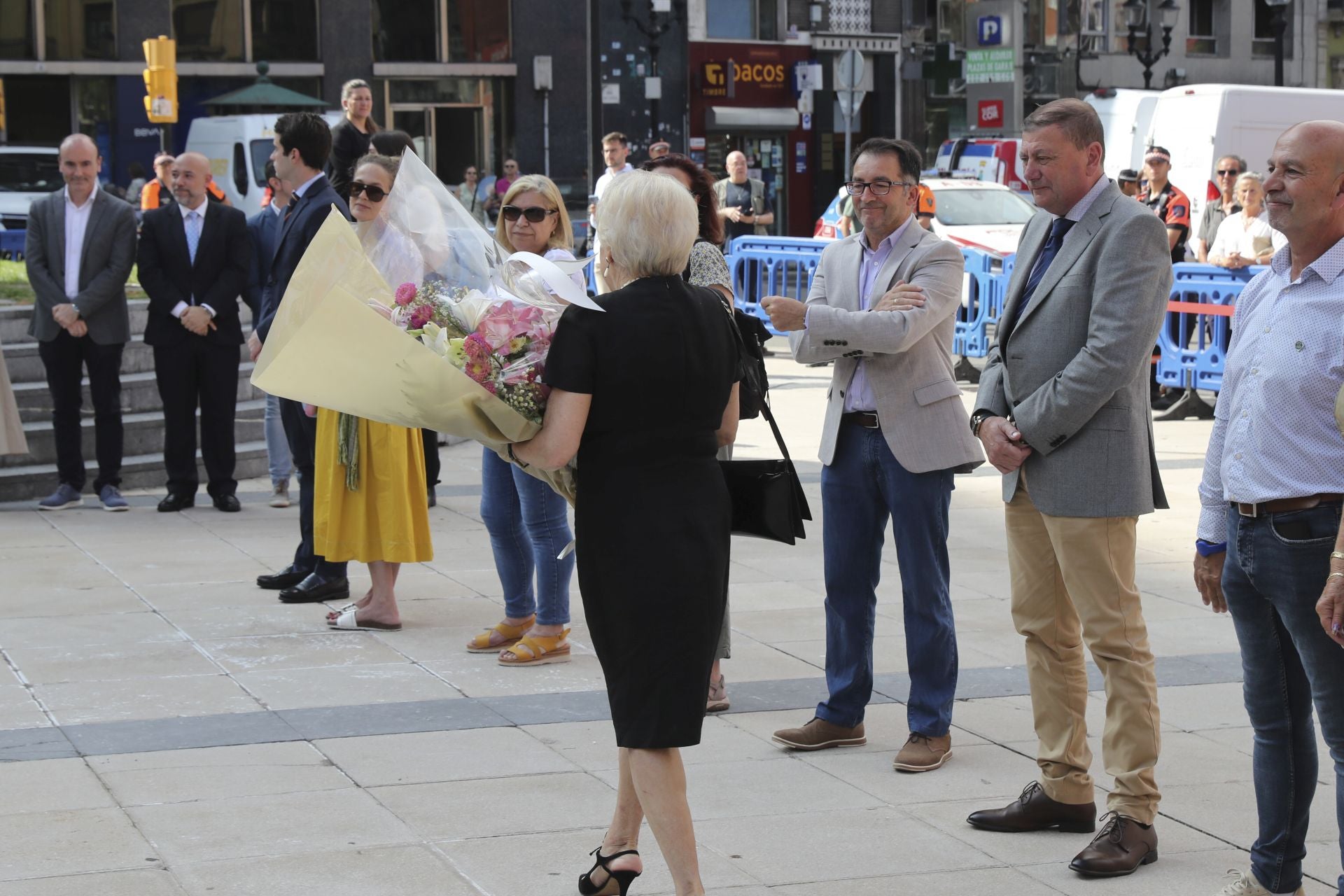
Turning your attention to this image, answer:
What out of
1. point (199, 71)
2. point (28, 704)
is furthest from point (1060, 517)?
point (199, 71)

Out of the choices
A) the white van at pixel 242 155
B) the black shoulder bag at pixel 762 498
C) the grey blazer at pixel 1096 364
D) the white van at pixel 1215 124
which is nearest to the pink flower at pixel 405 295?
the black shoulder bag at pixel 762 498

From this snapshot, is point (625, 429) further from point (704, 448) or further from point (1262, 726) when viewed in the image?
point (1262, 726)

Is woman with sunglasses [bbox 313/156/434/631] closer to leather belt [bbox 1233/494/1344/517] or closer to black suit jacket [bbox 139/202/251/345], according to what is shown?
black suit jacket [bbox 139/202/251/345]

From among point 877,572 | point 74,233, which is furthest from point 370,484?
point 74,233

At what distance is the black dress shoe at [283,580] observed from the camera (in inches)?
332

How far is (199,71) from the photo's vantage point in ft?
116

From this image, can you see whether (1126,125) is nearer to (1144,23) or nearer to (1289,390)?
(1144,23)

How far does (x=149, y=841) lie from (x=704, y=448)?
2.03 metres

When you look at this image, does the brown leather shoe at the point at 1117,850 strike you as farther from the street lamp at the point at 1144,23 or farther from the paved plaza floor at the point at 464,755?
the street lamp at the point at 1144,23

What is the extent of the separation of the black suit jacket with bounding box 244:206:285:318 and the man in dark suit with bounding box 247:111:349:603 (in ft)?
4.08

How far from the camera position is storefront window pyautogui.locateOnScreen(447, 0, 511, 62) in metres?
38.0

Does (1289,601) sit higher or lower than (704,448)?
lower

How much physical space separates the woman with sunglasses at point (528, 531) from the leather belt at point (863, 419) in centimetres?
133

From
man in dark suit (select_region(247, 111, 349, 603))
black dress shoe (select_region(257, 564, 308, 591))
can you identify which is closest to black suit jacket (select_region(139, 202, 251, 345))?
man in dark suit (select_region(247, 111, 349, 603))
